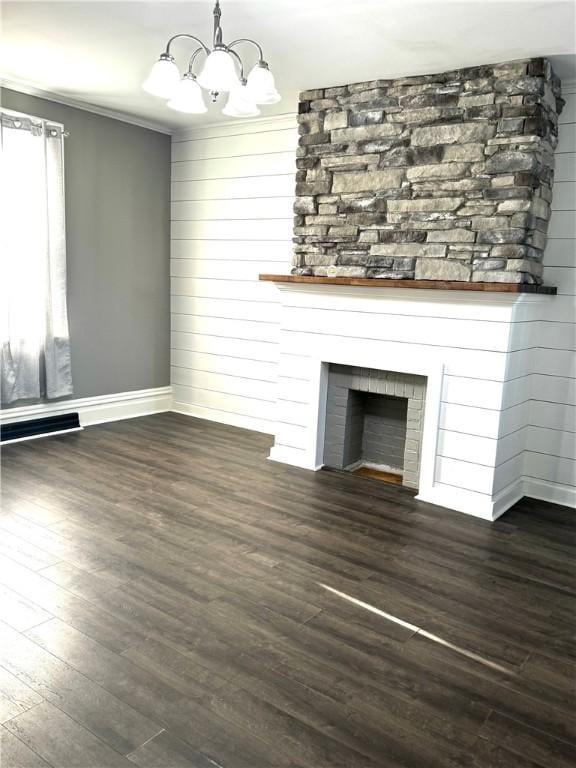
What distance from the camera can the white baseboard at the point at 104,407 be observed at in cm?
483

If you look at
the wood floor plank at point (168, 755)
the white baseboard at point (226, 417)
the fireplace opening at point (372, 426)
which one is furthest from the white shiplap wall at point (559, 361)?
the wood floor plank at point (168, 755)

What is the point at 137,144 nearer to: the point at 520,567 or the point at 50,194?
the point at 50,194

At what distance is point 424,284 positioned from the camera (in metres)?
3.60

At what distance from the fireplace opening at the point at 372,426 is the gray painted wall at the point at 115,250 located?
2.18 metres

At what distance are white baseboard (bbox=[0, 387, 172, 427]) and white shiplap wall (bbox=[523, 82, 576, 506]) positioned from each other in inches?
133

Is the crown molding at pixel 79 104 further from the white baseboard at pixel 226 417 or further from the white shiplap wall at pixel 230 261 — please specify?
the white baseboard at pixel 226 417

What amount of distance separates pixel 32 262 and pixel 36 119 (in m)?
1.04

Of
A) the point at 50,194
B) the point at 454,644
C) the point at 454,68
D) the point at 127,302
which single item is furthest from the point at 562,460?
the point at 50,194

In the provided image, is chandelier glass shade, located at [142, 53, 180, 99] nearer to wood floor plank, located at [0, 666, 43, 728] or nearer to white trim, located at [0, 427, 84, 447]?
wood floor plank, located at [0, 666, 43, 728]

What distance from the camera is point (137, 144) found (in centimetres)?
539

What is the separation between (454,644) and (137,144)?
4770 mm

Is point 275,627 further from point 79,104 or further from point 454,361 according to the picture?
point 79,104

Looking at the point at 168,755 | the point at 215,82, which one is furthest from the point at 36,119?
the point at 168,755

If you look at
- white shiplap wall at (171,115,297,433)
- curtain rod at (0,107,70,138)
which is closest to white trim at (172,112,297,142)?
white shiplap wall at (171,115,297,433)
